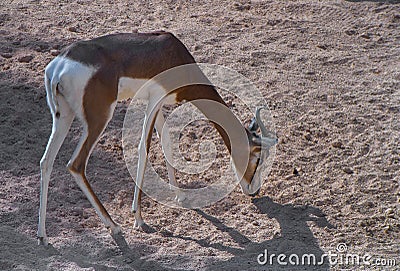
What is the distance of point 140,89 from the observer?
6.57 meters

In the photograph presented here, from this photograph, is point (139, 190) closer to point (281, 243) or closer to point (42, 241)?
point (42, 241)

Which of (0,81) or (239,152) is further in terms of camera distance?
(0,81)

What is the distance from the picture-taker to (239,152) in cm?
703

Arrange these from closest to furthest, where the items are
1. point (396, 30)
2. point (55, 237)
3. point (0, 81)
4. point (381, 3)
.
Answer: point (55, 237) → point (0, 81) → point (396, 30) → point (381, 3)

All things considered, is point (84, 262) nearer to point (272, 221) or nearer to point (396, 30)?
point (272, 221)

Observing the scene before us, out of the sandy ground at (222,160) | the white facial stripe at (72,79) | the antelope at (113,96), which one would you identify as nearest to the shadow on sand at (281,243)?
the sandy ground at (222,160)

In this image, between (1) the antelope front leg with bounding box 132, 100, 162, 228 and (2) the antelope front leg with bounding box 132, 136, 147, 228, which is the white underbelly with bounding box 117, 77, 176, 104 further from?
(2) the antelope front leg with bounding box 132, 136, 147, 228

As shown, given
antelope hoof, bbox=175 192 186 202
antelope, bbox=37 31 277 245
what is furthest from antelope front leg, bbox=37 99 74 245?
antelope hoof, bbox=175 192 186 202

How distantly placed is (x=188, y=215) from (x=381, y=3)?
5.87 m

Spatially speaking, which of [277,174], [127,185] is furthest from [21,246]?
[277,174]

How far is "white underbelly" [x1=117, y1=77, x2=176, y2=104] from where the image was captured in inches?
253

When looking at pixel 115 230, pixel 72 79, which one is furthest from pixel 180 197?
pixel 72 79

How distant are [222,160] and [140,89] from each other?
55.3 inches

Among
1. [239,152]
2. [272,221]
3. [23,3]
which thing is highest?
[23,3]
